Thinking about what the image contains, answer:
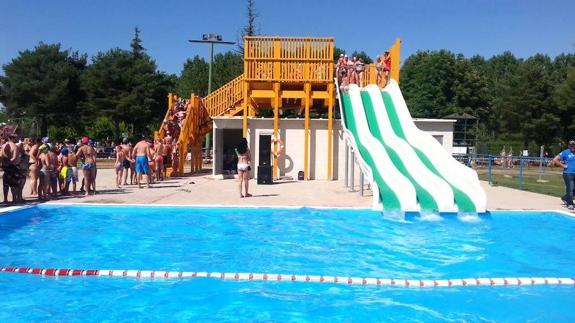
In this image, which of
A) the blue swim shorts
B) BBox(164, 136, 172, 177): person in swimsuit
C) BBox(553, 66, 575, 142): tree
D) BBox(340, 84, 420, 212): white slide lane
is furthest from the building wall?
BBox(553, 66, 575, 142): tree

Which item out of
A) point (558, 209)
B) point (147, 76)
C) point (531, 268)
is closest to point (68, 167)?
point (531, 268)

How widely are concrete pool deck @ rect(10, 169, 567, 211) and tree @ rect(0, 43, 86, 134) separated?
104 ft

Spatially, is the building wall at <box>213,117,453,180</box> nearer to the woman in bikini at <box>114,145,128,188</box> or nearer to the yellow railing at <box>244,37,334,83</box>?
the yellow railing at <box>244,37,334,83</box>

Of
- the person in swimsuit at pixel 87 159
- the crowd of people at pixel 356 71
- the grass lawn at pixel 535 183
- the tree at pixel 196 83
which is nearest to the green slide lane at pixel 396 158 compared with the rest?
the crowd of people at pixel 356 71

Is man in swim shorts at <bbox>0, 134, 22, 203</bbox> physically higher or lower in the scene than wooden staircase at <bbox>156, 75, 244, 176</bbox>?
lower

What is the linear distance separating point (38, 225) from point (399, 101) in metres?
10.7

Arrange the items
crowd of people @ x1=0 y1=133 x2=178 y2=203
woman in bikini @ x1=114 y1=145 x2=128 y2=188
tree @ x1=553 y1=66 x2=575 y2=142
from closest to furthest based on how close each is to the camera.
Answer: crowd of people @ x1=0 y1=133 x2=178 y2=203 → woman in bikini @ x1=114 y1=145 x2=128 y2=188 → tree @ x1=553 y1=66 x2=575 y2=142

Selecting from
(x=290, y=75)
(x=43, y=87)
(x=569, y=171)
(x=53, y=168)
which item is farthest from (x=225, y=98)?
(x=43, y=87)

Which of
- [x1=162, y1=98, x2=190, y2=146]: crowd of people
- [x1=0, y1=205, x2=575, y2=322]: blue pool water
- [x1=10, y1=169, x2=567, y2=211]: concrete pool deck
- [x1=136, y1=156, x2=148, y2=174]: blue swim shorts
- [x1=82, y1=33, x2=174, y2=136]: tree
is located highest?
[x1=82, y1=33, x2=174, y2=136]: tree

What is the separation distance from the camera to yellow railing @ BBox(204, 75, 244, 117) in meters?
20.0

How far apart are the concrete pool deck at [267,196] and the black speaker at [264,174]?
331 millimetres

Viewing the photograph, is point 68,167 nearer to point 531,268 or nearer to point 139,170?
point 139,170

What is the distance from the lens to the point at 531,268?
7.02m

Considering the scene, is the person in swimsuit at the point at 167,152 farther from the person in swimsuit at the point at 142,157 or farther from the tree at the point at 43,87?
the tree at the point at 43,87
